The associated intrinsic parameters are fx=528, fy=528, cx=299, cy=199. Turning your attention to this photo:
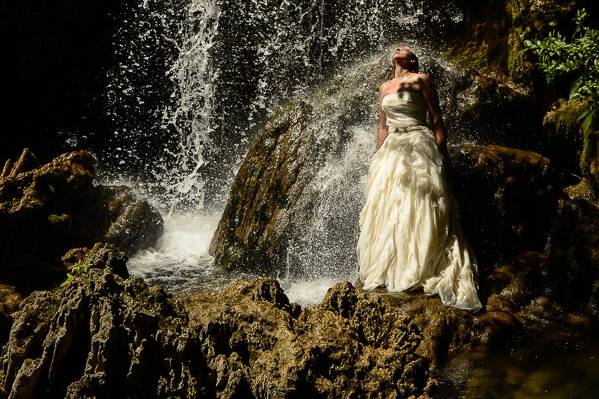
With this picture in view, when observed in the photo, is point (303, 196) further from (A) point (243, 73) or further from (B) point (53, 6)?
(B) point (53, 6)

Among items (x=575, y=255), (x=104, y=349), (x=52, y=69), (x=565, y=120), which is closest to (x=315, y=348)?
(x=104, y=349)

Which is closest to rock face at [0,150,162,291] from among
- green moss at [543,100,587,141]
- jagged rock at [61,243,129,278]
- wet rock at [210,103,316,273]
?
wet rock at [210,103,316,273]

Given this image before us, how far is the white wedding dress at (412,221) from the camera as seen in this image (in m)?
5.66

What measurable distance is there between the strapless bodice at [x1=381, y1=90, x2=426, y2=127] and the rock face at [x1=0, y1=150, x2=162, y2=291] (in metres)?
4.78

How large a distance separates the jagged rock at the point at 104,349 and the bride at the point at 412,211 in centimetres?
326

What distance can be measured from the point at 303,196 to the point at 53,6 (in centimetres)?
1164

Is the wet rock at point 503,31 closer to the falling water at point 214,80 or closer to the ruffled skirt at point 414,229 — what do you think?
the falling water at point 214,80

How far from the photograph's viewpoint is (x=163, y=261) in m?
10.2

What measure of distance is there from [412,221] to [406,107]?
1381mm

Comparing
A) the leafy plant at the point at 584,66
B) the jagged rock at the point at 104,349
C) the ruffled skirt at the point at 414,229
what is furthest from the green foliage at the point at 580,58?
the jagged rock at the point at 104,349

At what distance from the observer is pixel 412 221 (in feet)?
19.3

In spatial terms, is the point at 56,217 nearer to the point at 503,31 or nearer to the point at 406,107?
the point at 406,107

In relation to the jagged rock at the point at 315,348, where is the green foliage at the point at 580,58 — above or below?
above

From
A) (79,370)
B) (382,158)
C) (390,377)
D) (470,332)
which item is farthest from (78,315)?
(382,158)
